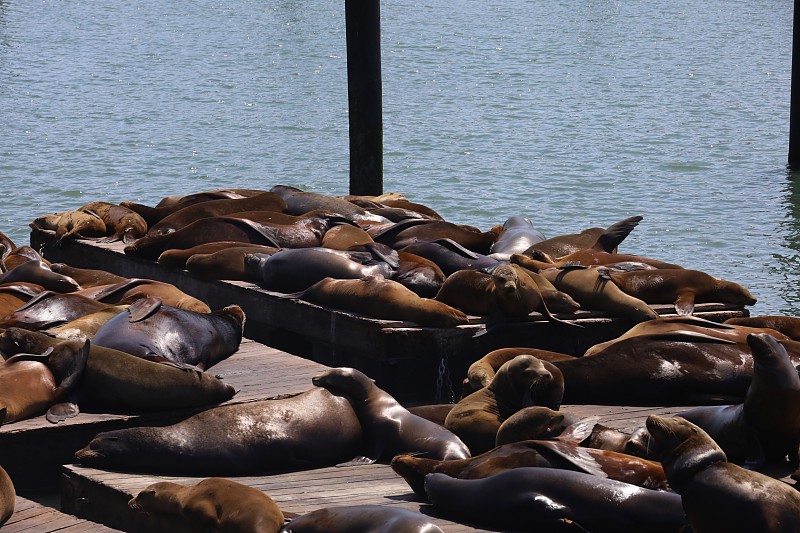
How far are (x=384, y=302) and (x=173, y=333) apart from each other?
51.4 inches

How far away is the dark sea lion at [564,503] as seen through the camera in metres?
4.22

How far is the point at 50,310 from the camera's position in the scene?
707 centimetres

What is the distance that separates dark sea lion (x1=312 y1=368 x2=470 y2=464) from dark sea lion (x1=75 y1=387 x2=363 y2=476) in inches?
2.1

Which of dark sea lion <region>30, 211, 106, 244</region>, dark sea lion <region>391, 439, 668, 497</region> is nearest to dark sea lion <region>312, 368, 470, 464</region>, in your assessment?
dark sea lion <region>391, 439, 668, 497</region>

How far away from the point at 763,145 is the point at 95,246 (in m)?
14.1

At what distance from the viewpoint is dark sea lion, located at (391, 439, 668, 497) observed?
454cm

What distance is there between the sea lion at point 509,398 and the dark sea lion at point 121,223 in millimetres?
4895

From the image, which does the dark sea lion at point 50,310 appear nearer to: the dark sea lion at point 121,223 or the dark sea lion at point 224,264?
the dark sea lion at point 224,264

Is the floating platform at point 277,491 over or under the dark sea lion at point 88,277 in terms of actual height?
under

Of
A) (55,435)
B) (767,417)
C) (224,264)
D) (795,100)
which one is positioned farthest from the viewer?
(795,100)

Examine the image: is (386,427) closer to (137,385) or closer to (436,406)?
(436,406)

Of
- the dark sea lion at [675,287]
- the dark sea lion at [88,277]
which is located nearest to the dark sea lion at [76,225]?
the dark sea lion at [88,277]

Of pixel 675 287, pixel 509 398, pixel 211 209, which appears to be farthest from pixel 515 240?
pixel 509 398

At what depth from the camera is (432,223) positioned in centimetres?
924
